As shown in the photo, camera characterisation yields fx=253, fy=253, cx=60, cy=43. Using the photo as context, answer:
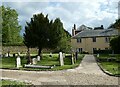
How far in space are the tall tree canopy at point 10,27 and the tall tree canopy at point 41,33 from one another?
34241 mm

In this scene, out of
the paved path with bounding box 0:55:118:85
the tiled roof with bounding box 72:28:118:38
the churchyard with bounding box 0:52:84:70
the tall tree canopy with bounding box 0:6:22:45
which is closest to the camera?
the paved path with bounding box 0:55:118:85

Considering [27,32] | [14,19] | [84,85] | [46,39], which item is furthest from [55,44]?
[14,19]

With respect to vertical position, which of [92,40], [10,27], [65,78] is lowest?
[65,78]

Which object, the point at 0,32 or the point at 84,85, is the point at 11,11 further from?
the point at 84,85

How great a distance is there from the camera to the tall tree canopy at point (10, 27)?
2763 inches

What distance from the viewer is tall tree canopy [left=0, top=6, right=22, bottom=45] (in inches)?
2763

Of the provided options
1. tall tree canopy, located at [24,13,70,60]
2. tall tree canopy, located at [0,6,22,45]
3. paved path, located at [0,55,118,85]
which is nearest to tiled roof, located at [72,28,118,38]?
tall tree canopy, located at [0,6,22,45]

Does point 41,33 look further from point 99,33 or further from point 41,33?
point 99,33

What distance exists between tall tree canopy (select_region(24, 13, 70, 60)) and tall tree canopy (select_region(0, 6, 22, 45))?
3424 centimetres

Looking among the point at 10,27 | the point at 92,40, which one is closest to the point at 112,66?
the point at 92,40

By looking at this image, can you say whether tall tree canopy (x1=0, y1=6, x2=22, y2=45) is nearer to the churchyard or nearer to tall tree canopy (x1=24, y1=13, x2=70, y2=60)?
tall tree canopy (x1=24, y1=13, x2=70, y2=60)

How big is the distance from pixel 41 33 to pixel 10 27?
39636 millimetres

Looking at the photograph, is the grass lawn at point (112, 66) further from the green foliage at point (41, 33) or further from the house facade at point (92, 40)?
the house facade at point (92, 40)

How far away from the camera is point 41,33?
3572 centimetres
